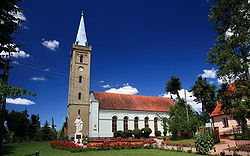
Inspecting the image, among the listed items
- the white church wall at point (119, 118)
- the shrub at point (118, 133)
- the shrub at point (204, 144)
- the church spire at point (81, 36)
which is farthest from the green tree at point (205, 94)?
the shrub at point (204, 144)

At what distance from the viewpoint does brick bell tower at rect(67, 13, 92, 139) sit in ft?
139

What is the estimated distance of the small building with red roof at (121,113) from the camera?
43.9m

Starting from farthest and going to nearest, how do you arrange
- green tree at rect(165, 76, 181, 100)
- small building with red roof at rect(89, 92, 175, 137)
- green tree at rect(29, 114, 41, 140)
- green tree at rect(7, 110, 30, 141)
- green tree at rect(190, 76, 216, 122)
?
green tree at rect(29, 114, 41, 140) < green tree at rect(7, 110, 30, 141) < green tree at rect(190, 76, 216, 122) < green tree at rect(165, 76, 181, 100) < small building with red roof at rect(89, 92, 175, 137)

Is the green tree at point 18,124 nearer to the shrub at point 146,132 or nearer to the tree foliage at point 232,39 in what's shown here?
the shrub at point 146,132

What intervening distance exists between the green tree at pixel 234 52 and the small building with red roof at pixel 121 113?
26.6 metres

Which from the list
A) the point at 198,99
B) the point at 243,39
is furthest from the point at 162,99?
the point at 243,39

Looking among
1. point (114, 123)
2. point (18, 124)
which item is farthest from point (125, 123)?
point (18, 124)

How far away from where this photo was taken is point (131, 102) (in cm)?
5053

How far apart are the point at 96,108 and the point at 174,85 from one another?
17830 mm

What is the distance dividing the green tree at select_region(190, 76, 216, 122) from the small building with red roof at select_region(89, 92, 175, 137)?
301 inches

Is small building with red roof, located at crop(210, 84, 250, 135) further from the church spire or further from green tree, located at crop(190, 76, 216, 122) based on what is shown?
the church spire

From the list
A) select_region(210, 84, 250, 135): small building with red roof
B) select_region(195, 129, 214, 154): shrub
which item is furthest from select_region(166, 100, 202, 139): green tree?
select_region(195, 129, 214, 154): shrub

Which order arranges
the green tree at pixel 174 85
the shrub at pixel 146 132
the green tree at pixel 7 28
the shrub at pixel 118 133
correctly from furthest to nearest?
the green tree at pixel 174 85
the shrub at pixel 146 132
the shrub at pixel 118 133
the green tree at pixel 7 28

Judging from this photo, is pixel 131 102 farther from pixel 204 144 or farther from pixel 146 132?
pixel 204 144
